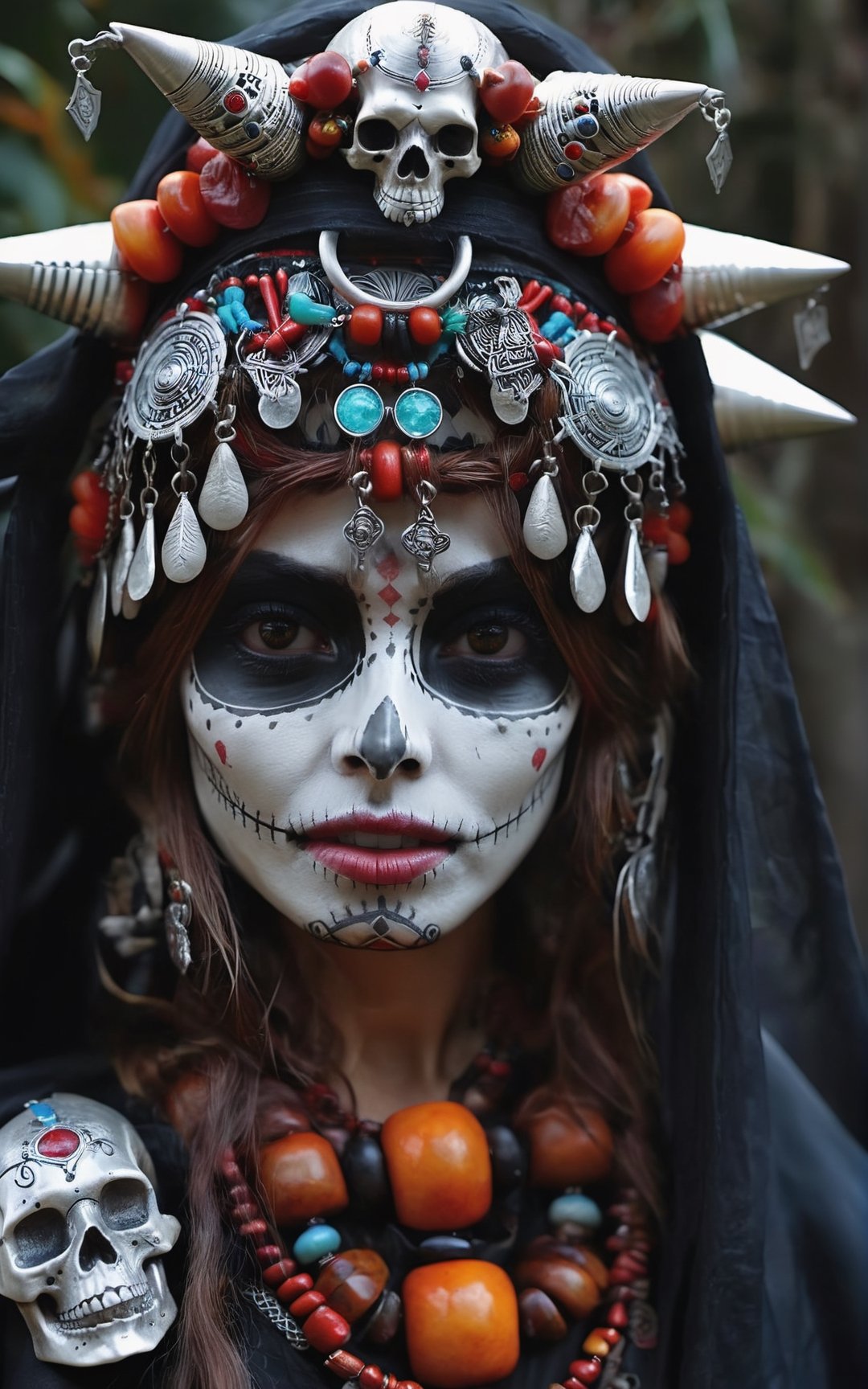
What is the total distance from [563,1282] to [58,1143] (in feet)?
1.86

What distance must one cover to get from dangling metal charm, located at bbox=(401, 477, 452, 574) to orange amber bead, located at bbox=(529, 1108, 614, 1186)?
2.24ft

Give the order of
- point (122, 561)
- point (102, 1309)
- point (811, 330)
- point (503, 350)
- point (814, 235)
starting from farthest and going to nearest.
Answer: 1. point (814, 235)
2. point (811, 330)
3. point (122, 561)
4. point (503, 350)
5. point (102, 1309)

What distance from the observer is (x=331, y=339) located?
59.6 inches

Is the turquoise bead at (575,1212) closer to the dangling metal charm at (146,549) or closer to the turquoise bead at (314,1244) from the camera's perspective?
the turquoise bead at (314,1244)

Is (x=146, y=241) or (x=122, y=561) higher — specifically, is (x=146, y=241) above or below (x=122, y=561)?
above

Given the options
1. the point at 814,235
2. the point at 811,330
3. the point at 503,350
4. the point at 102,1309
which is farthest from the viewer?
the point at 814,235

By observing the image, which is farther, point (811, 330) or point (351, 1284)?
point (811, 330)

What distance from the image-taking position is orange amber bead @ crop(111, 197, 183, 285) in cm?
161

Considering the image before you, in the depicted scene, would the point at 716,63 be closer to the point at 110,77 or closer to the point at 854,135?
the point at 854,135

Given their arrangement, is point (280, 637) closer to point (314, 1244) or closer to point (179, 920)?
point (179, 920)

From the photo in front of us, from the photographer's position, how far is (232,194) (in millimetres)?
1568

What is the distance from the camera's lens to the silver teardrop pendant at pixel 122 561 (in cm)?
161

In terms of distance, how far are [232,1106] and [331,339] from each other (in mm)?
822

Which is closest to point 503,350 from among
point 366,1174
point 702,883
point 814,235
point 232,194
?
point 232,194
